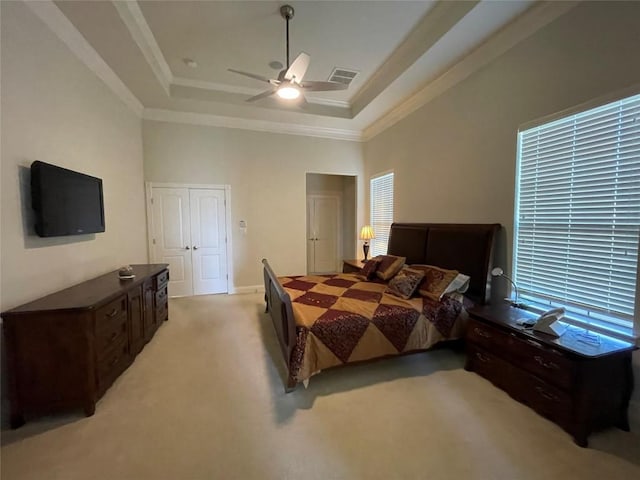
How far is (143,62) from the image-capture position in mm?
3316

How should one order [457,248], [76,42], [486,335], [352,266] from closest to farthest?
[486,335] < [76,42] < [457,248] < [352,266]

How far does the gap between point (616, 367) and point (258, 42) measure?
4539 mm

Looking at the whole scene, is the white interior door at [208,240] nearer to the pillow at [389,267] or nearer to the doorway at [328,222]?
the doorway at [328,222]

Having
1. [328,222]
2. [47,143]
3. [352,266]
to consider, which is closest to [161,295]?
[47,143]

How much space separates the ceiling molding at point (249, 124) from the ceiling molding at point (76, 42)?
81 cm

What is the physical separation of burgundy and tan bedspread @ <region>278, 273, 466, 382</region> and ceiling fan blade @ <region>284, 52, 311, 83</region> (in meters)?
2.36

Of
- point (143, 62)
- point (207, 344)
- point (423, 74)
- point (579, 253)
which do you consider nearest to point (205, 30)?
point (143, 62)

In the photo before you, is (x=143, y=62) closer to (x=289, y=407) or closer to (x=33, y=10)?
(x=33, y=10)

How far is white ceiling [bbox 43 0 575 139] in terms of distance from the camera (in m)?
2.65

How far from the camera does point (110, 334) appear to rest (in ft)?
7.73

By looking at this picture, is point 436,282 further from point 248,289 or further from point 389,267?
point 248,289

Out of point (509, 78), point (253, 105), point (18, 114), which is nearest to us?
point (18, 114)

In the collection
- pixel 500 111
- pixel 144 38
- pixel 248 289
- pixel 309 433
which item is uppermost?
pixel 144 38

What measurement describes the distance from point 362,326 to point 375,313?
198 millimetres
